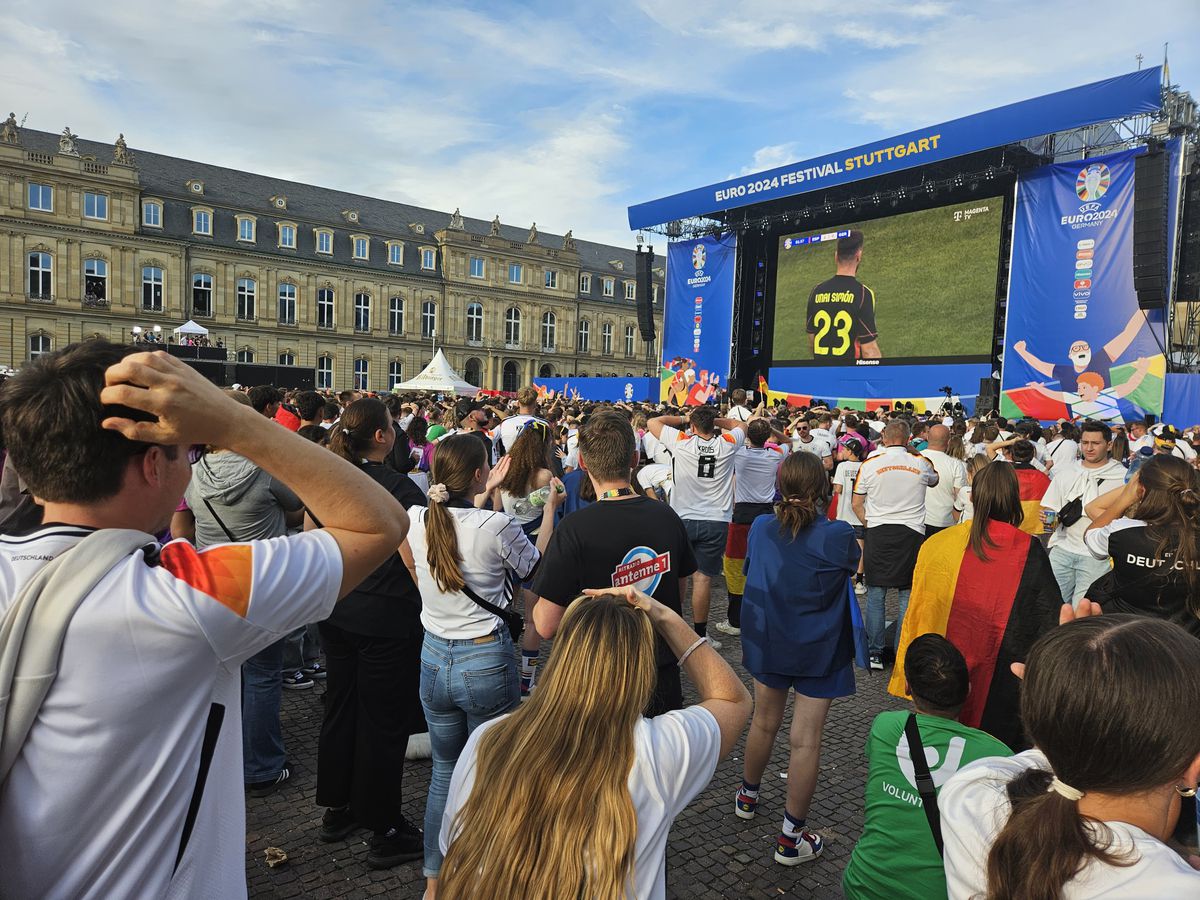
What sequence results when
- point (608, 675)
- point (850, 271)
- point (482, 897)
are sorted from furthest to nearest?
point (850, 271), point (608, 675), point (482, 897)

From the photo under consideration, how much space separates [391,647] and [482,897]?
2.18m

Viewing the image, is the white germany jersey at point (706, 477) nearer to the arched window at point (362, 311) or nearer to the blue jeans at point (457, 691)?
the blue jeans at point (457, 691)

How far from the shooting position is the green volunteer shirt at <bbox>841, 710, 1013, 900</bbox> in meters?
2.20

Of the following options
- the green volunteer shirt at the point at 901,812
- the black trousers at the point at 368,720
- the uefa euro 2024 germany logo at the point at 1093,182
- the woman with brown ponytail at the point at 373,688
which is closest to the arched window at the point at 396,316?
the uefa euro 2024 germany logo at the point at 1093,182

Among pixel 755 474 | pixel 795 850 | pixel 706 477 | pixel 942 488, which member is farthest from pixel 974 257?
pixel 795 850

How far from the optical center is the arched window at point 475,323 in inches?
2090

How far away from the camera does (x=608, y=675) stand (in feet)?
5.17

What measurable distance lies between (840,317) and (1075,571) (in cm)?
2062

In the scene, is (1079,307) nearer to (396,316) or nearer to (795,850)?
(795,850)

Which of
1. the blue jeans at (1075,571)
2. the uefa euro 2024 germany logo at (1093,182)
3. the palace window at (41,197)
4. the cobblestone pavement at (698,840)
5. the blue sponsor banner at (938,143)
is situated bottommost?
the cobblestone pavement at (698,840)

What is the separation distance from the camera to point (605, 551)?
3.05m

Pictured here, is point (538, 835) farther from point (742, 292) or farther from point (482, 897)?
point (742, 292)

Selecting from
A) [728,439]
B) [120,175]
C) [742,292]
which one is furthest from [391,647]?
[120,175]

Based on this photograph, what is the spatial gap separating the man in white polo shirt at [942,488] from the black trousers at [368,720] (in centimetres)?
493
